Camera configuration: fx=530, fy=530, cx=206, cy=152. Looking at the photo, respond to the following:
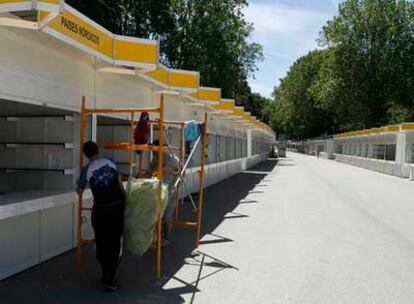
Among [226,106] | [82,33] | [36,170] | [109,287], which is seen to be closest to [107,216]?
[109,287]

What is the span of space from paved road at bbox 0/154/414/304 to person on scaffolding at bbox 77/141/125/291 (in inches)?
12.8

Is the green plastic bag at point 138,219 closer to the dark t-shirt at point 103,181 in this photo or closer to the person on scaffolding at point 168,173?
the dark t-shirt at point 103,181

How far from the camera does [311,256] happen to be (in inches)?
330

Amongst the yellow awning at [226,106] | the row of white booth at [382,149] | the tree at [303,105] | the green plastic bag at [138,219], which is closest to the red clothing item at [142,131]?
the green plastic bag at [138,219]

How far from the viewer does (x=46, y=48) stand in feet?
24.4

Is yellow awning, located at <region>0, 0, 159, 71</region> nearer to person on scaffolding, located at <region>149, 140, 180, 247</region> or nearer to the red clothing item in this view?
the red clothing item

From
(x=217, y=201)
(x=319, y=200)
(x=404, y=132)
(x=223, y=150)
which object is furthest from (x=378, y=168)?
(x=217, y=201)

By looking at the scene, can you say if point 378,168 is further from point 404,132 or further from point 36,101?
point 36,101

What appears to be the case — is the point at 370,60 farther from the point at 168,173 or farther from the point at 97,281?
the point at 97,281

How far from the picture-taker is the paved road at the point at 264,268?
6086mm

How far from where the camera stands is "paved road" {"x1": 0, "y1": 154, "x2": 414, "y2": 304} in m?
6.09

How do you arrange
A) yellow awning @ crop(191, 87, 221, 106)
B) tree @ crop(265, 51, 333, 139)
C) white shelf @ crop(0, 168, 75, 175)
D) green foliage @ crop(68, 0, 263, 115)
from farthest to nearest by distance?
tree @ crop(265, 51, 333, 139) < green foliage @ crop(68, 0, 263, 115) < yellow awning @ crop(191, 87, 221, 106) < white shelf @ crop(0, 168, 75, 175)

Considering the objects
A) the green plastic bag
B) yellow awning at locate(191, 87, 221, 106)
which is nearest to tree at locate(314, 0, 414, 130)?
yellow awning at locate(191, 87, 221, 106)

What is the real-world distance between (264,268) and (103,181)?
8.91 feet
